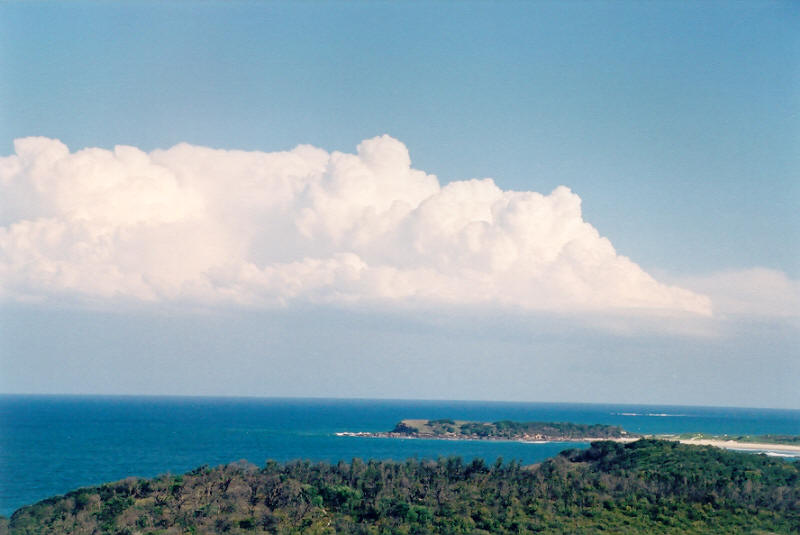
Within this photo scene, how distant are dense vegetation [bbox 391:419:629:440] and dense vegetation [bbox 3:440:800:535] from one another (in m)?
91.5

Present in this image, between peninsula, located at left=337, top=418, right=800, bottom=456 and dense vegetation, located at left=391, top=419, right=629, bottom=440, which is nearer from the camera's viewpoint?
peninsula, located at left=337, top=418, right=800, bottom=456

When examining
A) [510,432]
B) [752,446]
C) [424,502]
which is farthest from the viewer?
[510,432]

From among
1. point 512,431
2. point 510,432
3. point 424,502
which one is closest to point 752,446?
point 510,432

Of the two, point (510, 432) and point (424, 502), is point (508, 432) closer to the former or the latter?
point (510, 432)

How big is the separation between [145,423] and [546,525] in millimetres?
156534

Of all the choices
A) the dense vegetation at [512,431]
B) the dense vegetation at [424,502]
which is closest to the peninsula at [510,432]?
the dense vegetation at [512,431]

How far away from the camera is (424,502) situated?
4394cm

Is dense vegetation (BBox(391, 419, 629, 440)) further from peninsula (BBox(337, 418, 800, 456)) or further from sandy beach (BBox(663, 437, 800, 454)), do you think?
sandy beach (BBox(663, 437, 800, 454))

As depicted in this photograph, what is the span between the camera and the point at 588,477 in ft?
167

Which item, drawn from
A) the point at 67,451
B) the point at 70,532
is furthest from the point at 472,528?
the point at 67,451

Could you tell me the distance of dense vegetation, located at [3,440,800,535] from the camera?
40.0 metres

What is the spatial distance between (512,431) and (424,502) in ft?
348

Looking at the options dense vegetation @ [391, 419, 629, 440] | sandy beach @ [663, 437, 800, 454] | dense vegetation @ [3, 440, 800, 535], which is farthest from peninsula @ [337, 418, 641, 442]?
dense vegetation @ [3, 440, 800, 535]

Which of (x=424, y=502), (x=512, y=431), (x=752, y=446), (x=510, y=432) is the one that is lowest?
(x=510, y=432)
